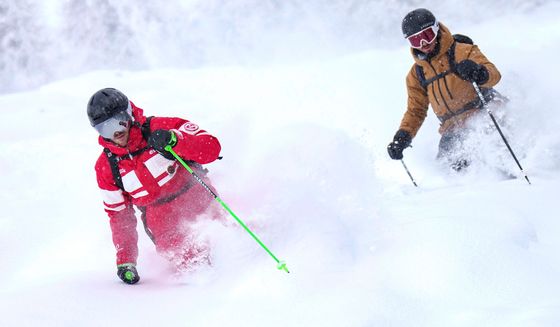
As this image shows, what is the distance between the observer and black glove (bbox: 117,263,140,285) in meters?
4.21

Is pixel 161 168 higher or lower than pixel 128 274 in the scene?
higher

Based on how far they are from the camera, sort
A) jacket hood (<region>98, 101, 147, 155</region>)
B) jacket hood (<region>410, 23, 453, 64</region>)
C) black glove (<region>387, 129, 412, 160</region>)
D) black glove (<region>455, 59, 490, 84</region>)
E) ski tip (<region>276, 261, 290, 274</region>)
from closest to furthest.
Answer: ski tip (<region>276, 261, 290, 274</region>), jacket hood (<region>98, 101, 147, 155</region>), black glove (<region>455, 59, 490, 84</region>), jacket hood (<region>410, 23, 453, 64</region>), black glove (<region>387, 129, 412, 160</region>)

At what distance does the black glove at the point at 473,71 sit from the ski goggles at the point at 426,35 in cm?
39

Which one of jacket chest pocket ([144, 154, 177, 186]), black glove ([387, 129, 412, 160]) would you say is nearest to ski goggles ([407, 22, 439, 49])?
black glove ([387, 129, 412, 160])

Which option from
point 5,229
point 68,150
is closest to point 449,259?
point 5,229

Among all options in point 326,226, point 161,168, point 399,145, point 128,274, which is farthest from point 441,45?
point 128,274

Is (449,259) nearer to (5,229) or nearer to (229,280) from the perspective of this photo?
(229,280)

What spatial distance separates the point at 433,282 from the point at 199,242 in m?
2.02

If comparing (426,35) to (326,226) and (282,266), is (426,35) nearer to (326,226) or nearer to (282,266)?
(326,226)

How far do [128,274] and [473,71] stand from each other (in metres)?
3.68

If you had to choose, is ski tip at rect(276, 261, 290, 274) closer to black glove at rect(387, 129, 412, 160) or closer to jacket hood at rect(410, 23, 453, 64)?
black glove at rect(387, 129, 412, 160)

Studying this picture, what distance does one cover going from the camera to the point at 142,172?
4.29 m

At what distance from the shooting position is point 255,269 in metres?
3.95

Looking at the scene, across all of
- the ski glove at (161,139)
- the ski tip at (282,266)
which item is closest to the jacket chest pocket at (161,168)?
the ski glove at (161,139)
